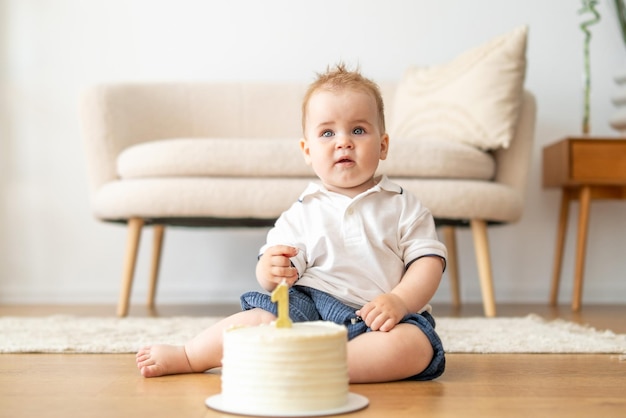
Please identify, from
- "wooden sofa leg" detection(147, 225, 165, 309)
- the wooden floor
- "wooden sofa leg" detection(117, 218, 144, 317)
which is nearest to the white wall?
"wooden sofa leg" detection(147, 225, 165, 309)

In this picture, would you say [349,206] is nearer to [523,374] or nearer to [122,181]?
[523,374]

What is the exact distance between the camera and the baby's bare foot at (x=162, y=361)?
1125 millimetres

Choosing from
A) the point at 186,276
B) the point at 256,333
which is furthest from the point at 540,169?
the point at 256,333

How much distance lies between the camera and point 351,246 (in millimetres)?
1176

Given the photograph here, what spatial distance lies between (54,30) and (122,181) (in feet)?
3.37

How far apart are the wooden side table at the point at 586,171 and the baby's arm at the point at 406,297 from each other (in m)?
1.43

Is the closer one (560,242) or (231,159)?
(231,159)

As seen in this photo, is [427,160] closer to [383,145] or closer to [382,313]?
[383,145]

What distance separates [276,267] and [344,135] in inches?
7.9

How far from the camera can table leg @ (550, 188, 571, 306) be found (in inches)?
107

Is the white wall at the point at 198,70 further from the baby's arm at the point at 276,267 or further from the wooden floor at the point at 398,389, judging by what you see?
the baby's arm at the point at 276,267

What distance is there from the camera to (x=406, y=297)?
3.69ft

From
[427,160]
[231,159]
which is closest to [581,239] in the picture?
[427,160]

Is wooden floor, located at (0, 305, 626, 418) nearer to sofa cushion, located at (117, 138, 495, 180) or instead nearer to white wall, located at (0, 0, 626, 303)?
sofa cushion, located at (117, 138, 495, 180)
